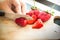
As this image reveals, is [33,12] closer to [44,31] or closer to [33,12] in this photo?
[33,12]

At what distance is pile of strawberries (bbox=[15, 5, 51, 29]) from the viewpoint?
1304 mm

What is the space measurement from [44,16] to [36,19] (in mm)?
74

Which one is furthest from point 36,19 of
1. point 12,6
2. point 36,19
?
point 12,6

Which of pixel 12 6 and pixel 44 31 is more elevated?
pixel 12 6

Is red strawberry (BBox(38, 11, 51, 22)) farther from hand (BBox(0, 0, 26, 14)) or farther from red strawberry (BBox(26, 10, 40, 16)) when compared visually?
hand (BBox(0, 0, 26, 14))

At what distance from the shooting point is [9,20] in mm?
1287

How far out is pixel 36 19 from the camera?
4.37 feet

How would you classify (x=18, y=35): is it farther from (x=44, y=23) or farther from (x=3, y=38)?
(x=44, y=23)

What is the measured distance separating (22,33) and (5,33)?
0.44 ft

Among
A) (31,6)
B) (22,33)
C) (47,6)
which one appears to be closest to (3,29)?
Answer: (22,33)

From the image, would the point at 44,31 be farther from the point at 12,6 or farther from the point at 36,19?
the point at 12,6

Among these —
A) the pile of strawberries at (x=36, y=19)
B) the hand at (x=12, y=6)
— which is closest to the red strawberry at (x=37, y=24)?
the pile of strawberries at (x=36, y=19)

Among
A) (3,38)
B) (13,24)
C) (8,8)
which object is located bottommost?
(3,38)

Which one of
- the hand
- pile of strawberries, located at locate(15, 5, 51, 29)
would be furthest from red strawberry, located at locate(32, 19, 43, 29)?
the hand
